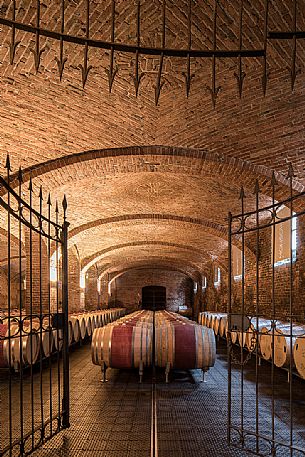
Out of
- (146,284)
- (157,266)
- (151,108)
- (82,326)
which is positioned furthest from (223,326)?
(146,284)

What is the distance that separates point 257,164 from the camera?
838 cm

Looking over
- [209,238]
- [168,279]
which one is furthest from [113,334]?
[168,279]

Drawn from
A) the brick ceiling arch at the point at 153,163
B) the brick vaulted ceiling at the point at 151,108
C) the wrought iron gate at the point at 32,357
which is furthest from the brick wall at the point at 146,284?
the brick ceiling arch at the point at 153,163

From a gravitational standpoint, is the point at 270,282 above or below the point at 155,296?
above

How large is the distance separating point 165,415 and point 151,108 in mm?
4167

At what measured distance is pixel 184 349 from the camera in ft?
22.9

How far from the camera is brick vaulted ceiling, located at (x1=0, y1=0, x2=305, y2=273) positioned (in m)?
5.10

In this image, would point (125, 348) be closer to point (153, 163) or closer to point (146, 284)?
point (153, 163)

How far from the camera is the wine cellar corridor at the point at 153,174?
4.10m

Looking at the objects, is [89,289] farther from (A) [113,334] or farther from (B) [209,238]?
(A) [113,334]

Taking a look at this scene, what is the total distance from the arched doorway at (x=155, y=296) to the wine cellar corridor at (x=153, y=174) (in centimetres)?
1948

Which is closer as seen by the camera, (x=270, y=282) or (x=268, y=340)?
(x=268, y=340)

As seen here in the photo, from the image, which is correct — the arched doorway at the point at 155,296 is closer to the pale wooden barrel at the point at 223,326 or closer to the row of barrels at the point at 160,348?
the pale wooden barrel at the point at 223,326

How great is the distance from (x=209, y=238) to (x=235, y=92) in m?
10.8
